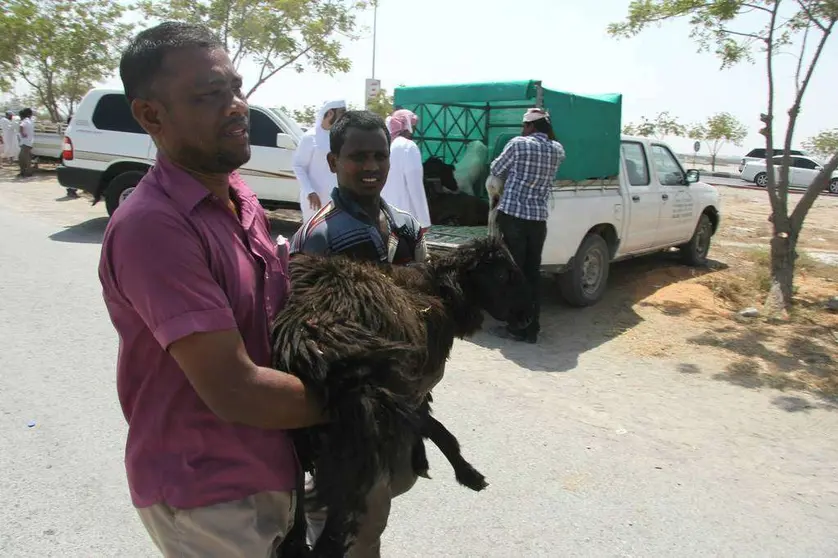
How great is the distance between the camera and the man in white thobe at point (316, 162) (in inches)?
218

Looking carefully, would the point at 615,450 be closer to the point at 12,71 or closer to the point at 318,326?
the point at 318,326

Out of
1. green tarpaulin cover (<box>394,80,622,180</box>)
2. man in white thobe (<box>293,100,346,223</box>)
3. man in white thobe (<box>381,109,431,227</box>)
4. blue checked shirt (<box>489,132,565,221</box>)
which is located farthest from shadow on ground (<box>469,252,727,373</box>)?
man in white thobe (<box>293,100,346,223</box>)

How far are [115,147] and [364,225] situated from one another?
379 inches

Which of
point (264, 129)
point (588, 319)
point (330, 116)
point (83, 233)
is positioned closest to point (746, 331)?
point (588, 319)

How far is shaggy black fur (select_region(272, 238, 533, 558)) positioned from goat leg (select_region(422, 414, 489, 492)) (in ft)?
0.16

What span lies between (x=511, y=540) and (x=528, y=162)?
3.72 metres

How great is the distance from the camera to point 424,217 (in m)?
5.70

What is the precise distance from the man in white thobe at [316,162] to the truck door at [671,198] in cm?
463

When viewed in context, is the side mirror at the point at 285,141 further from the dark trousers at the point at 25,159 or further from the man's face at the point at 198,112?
the dark trousers at the point at 25,159

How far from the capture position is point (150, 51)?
1.25m

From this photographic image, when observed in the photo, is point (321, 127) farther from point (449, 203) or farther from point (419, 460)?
point (419, 460)

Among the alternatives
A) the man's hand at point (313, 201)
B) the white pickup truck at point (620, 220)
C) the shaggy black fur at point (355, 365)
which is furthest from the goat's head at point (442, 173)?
the shaggy black fur at point (355, 365)

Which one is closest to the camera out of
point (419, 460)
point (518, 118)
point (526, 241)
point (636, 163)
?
point (419, 460)

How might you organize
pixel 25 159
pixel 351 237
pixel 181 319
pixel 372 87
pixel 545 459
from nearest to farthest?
pixel 181 319 → pixel 351 237 → pixel 545 459 → pixel 372 87 → pixel 25 159
